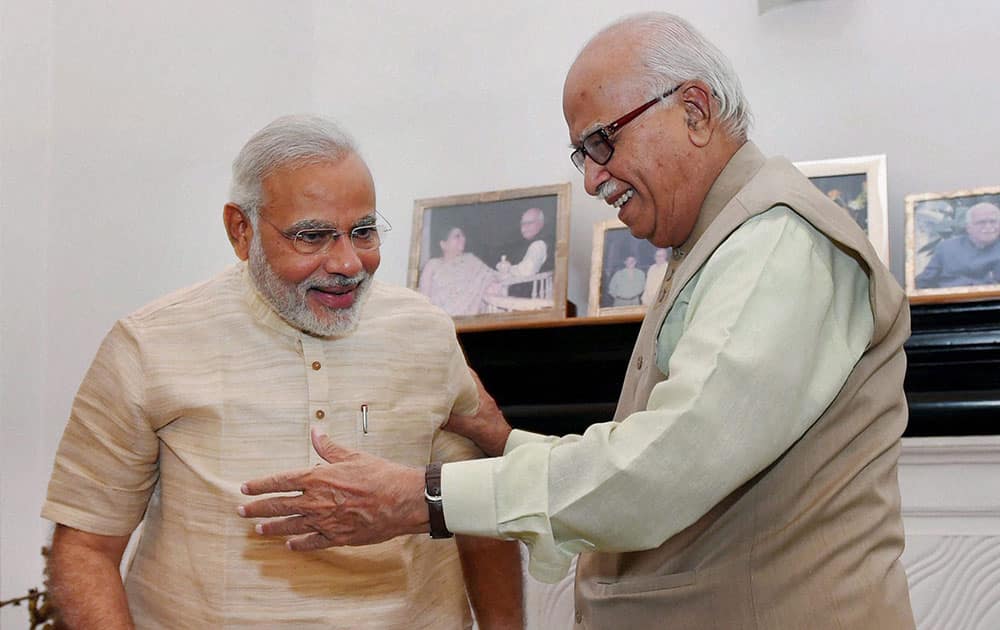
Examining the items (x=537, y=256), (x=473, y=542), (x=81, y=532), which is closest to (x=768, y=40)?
(x=537, y=256)

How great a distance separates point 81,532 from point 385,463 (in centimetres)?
74

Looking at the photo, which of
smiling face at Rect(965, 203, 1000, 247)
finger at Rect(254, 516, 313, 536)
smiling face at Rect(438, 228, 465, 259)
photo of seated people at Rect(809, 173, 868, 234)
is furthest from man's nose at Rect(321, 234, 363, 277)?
smiling face at Rect(965, 203, 1000, 247)

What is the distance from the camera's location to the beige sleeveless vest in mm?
1611

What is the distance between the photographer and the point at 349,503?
1650mm

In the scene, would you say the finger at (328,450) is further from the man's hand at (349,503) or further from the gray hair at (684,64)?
the gray hair at (684,64)

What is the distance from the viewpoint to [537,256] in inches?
129

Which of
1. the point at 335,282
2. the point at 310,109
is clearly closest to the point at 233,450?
the point at 335,282

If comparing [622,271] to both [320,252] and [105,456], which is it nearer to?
[320,252]

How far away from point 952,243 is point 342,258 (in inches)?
63.3

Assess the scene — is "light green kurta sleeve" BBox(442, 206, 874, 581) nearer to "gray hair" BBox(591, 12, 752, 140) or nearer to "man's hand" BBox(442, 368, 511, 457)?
"gray hair" BBox(591, 12, 752, 140)

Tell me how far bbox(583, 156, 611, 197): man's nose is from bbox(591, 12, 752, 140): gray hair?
150mm

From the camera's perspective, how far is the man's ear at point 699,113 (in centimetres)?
186

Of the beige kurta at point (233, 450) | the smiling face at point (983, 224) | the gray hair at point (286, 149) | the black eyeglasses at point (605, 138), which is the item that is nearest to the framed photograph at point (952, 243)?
the smiling face at point (983, 224)

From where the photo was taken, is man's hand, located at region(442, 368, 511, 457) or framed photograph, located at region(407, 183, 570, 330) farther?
framed photograph, located at region(407, 183, 570, 330)
